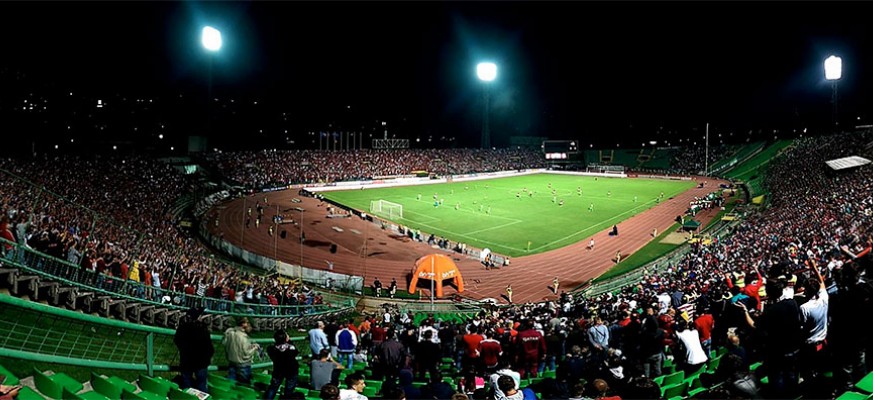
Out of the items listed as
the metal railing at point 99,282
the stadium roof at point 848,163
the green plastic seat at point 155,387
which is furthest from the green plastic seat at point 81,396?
the stadium roof at point 848,163

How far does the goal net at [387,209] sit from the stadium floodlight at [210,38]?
3378cm

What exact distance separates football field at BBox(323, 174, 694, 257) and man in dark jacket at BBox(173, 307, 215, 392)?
98.3 ft

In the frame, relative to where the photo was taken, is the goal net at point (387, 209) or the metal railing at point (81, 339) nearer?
the metal railing at point (81, 339)

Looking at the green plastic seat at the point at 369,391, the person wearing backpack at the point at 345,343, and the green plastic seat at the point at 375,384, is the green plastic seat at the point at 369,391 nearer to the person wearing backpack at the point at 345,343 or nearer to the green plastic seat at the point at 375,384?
the green plastic seat at the point at 375,384

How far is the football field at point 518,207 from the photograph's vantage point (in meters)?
42.2

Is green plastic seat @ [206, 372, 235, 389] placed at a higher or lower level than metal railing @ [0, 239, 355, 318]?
lower

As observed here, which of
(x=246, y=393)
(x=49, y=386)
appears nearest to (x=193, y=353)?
(x=246, y=393)

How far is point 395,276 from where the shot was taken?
31078 mm

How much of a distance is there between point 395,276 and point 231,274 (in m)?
10.7

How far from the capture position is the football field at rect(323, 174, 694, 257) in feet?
139

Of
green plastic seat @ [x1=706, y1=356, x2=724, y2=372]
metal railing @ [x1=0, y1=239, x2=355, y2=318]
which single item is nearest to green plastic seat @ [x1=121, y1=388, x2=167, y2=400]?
metal railing @ [x1=0, y1=239, x2=355, y2=318]

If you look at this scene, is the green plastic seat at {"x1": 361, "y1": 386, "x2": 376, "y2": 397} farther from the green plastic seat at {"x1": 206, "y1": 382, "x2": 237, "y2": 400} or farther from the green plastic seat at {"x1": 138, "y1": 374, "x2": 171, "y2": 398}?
the green plastic seat at {"x1": 138, "y1": 374, "x2": 171, "y2": 398}

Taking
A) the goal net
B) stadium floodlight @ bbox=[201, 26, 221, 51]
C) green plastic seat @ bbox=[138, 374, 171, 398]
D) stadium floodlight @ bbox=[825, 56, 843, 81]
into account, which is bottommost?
green plastic seat @ bbox=[138, 374, 171, 398]

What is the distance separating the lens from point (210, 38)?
68.9 meters
